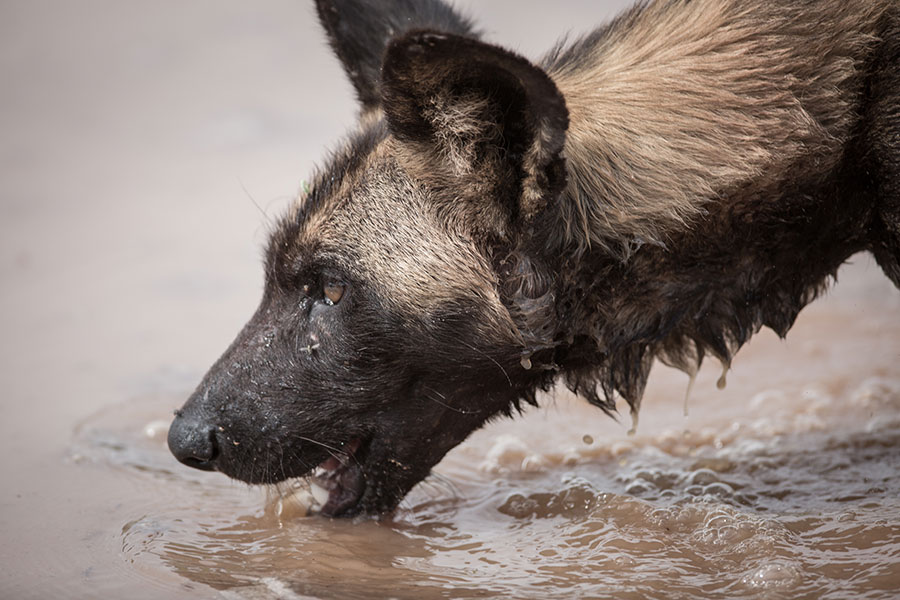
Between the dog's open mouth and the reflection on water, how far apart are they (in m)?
0.08

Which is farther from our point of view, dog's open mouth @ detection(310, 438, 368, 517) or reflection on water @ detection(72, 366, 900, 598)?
dog's open mouth @ detection(310, 438, 368, 517)

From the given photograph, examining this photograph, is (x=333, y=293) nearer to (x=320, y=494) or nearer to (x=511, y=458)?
(x=320, y=494)

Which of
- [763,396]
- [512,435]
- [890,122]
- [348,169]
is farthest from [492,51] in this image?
[763,396]

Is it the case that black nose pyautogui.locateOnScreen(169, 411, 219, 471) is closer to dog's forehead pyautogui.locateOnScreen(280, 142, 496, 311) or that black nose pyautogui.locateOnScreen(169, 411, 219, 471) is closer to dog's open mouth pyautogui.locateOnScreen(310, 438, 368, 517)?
dog's open mouth pyautogui.locateOnScreen(310, 438, 368, 517)

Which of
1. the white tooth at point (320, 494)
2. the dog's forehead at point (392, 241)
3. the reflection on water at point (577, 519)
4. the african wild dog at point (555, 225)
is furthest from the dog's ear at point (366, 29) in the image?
the reflection on water at point (577, 519)

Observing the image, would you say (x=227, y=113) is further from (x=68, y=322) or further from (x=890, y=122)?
(x=890, y=122)

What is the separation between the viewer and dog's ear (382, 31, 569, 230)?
10.0 feet

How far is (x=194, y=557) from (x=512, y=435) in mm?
2002

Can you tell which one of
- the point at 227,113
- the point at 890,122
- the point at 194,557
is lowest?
the point at 194,557

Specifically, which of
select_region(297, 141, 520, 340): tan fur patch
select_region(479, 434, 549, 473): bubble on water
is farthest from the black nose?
select_region(479, 434, 549, 473): bubble on water

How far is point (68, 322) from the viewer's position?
591cm

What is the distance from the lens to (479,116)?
3289 millimetres

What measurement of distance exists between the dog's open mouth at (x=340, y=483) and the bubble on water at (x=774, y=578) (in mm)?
1423

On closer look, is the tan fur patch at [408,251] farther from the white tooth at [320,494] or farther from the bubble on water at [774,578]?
the bubble on water at [774,578]
